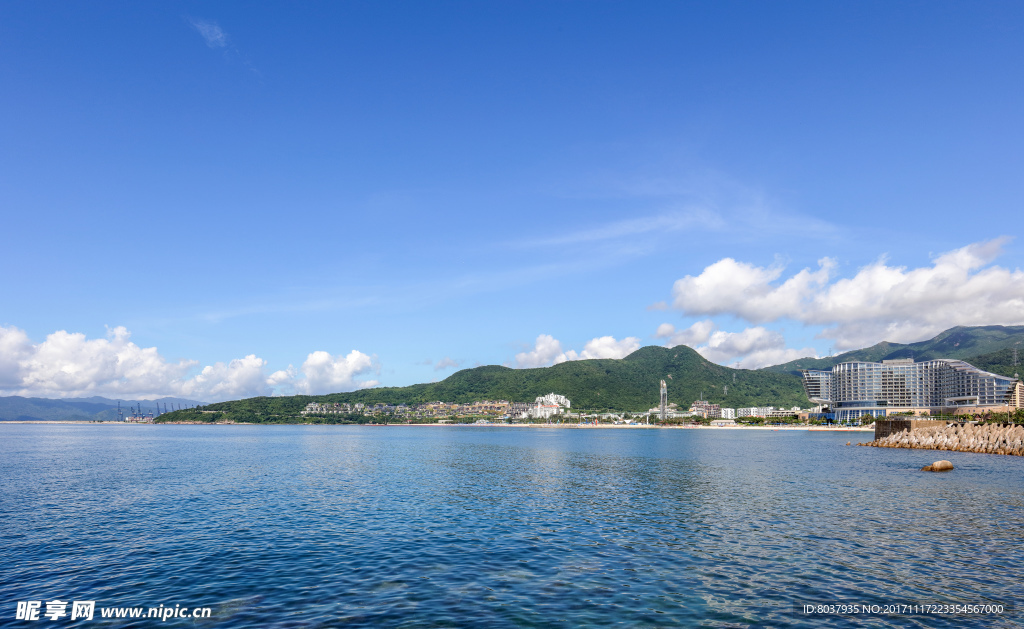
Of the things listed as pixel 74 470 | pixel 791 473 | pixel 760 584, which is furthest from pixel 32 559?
pixel 791 473

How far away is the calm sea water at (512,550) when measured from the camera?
2159cm

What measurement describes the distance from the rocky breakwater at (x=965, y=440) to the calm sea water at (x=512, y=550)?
5784cm

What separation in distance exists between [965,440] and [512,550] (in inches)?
4776

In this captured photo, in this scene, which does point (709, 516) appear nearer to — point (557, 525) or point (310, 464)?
point (557, 525)

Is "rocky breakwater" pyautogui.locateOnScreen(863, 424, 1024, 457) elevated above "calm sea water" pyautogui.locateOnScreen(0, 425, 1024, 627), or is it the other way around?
"calm sea water" pyautogui.locateOnScreen(0, 425, 1024, 627)

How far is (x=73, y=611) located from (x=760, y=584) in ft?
89.5

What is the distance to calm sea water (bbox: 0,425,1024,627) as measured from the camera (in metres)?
21.6

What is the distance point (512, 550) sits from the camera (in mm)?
30406

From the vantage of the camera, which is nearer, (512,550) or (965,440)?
(512,550)

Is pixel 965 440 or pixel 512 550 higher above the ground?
pixel 512 550

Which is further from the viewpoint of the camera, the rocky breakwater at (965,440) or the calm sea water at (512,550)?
the rocky breakwater at (965,440)

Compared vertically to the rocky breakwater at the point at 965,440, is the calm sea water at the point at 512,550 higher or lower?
higher

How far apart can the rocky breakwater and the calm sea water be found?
5784cm

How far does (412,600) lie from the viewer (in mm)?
22266
